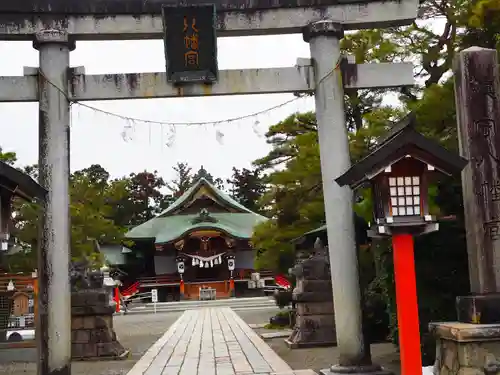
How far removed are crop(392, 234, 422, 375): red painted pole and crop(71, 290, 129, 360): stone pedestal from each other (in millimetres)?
7069

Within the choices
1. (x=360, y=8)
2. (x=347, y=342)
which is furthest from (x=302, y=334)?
(x=360, y=8)

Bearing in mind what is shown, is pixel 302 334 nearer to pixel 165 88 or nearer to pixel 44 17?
pixel 165 88

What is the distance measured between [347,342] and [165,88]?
4.64 metres

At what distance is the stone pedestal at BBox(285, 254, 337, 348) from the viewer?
12.3 metres

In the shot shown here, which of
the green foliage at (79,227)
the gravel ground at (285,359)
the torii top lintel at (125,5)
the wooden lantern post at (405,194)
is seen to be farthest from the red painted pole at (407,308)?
the green foliage at (79,227)

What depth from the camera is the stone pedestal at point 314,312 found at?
12.3m

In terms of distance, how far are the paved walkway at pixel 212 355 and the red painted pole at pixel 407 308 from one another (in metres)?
2.95

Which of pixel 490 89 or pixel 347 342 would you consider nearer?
pixel 490 89

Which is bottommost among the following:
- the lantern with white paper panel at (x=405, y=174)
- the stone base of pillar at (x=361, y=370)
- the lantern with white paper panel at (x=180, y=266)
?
the stone base of pillar at (x=361, y=370)

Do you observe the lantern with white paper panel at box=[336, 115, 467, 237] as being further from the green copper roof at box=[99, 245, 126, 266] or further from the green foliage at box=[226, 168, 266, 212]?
the green foliage at box=[226, 168, 266, 212]

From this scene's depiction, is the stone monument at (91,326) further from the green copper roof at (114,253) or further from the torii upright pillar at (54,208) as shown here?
the green copper roof at (114,253)

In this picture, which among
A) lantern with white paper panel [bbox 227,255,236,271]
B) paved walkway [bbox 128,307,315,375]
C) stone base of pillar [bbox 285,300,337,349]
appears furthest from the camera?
lantern with white paper panel [bbox 227,255,236,271]

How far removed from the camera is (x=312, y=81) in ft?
29.7

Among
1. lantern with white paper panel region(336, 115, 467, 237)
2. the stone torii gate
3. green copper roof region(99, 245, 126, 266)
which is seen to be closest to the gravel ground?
the stone torii gate
